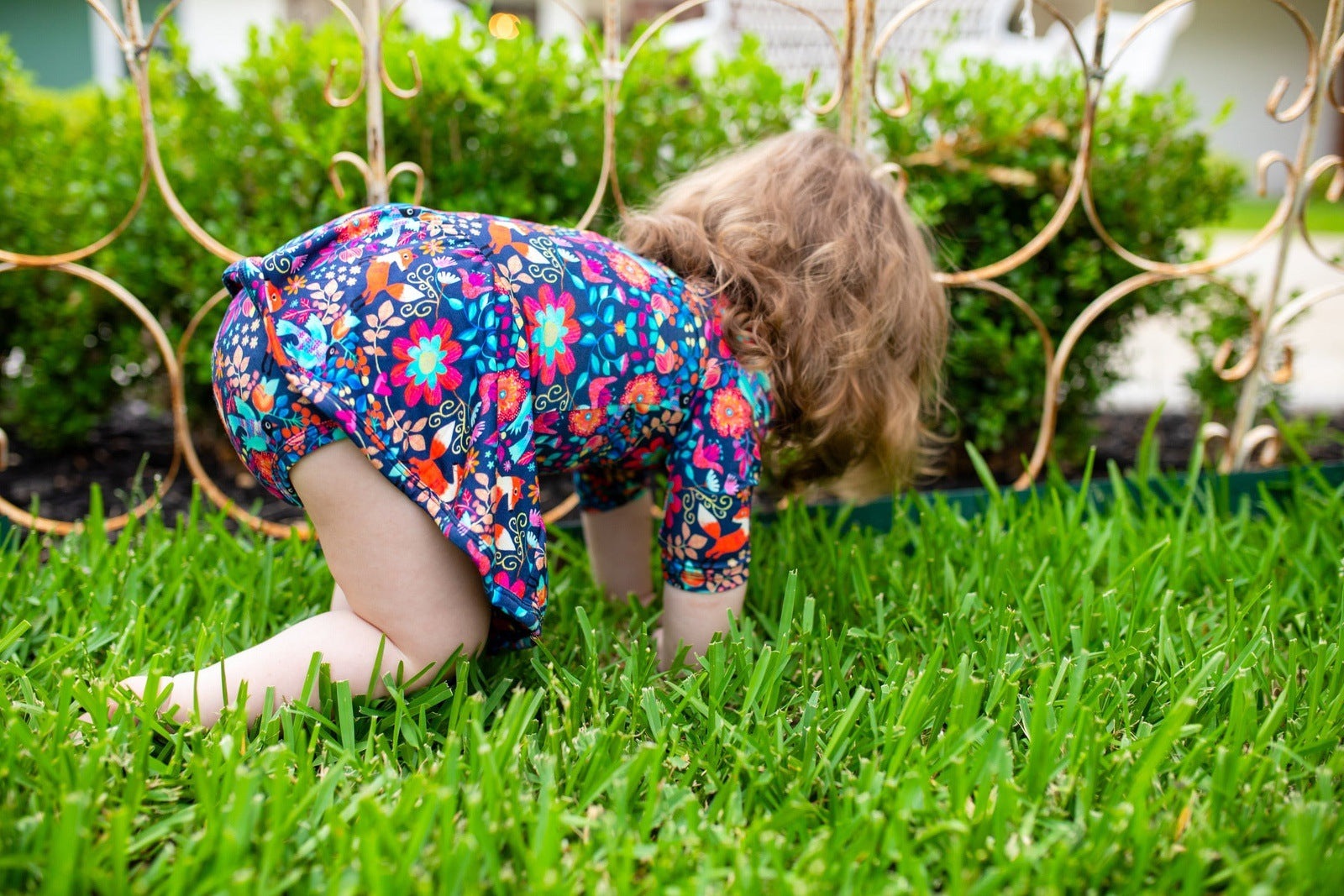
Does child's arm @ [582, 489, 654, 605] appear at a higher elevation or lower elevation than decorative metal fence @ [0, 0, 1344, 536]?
lower

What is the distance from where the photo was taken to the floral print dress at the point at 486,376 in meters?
1.26

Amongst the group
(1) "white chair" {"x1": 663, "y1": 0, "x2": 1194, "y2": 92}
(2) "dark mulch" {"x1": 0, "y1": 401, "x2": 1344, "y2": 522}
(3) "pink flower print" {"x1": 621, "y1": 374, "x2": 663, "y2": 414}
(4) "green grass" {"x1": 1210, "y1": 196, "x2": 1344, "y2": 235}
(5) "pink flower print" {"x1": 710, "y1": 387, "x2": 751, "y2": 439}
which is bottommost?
A: (4) "green grass" {"x1": 1210, "y1": 196, "x2": 1344, "y2": 235}

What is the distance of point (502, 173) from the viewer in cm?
230

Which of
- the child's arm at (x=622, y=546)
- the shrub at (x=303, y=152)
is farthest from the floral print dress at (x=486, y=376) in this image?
the shrub at (x=303, y=152)

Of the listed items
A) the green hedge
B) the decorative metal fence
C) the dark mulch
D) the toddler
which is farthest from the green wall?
the toddler

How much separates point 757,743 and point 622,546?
0.66m

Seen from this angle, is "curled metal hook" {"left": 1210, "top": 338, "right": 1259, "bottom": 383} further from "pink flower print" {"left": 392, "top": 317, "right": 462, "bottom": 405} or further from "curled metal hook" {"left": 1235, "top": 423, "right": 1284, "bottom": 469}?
"pink flower print" {"left": 392, "top": 317, "right": 462, "bottom": 405}

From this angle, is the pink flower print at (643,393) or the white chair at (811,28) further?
the white chair at (811,28)

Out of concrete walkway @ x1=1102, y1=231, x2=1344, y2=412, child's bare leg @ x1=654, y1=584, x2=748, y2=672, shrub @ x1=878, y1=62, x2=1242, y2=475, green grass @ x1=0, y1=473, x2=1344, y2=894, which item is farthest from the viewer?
concrete walkway @ x1=1102, y1=231, x2=1344, y2=412

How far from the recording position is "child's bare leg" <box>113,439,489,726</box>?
130 centimetres

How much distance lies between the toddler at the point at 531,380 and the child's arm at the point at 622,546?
156mm

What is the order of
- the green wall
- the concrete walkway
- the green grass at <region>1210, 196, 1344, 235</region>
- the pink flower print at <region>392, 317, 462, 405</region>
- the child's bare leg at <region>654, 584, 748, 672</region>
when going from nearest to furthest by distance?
the pink flower print at <region>392, 317, 462, 405</region>, the child's bare leg at <region>654, 584, 748, 672</region>, the concrete walkway, the green wall, the green grass at <region>1210, 196, 1344, 235</region>

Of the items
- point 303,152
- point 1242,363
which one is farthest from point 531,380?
point 1242,363

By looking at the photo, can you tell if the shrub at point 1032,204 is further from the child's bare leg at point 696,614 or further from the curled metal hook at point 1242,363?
the child's bare leg at point 696,614
